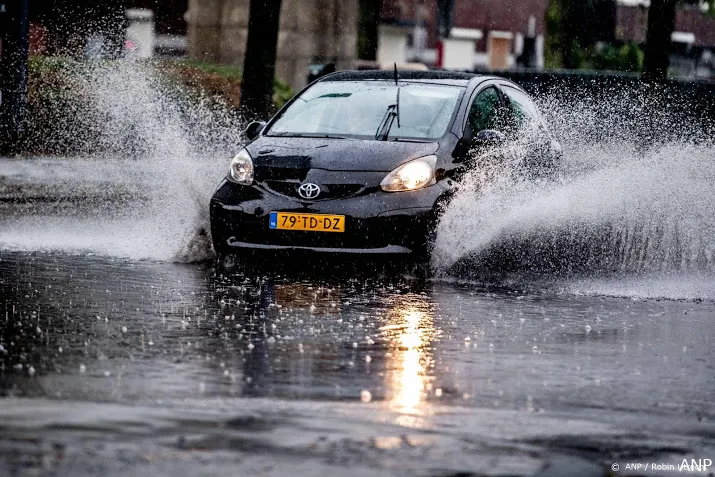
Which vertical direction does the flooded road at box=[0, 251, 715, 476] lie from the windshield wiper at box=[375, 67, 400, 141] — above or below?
below

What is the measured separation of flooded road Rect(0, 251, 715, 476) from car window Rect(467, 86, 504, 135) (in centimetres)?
197

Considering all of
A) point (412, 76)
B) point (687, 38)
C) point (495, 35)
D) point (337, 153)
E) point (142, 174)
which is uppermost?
point (412, 76)

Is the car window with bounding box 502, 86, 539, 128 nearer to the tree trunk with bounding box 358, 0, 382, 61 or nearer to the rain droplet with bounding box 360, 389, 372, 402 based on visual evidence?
the rain droplet with bounding box 360, 389, 372, 402

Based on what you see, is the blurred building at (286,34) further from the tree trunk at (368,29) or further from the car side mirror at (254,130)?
the car side mirror at (254,130)

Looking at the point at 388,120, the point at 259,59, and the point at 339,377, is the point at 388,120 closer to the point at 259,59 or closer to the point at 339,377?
the point at 339,377

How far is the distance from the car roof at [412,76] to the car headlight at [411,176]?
63.8 inches

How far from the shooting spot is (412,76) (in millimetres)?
13211

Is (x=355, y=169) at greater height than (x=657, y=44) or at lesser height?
lesser

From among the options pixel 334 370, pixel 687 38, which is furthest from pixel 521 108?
pixel 687 38

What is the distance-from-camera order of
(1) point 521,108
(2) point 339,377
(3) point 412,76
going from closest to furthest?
1. (2) point 339,377
2. (3) point 412,76
3. (1) point 521,108

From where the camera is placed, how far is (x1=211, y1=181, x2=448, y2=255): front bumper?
437 inches

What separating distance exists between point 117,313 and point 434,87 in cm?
449

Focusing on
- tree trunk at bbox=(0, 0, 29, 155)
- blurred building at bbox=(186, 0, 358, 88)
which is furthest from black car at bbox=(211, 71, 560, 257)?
blurred building at bbox=(186, 0, 358, 88)

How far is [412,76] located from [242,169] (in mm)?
2193
